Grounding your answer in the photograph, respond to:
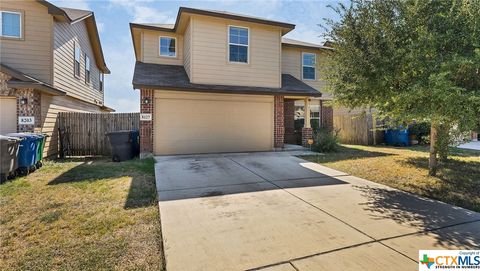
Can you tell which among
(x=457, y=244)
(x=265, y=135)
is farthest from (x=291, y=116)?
(x=457, y=244)

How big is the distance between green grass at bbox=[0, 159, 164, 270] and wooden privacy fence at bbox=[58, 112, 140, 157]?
15.3 ft

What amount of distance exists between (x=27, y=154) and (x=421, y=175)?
429 inches

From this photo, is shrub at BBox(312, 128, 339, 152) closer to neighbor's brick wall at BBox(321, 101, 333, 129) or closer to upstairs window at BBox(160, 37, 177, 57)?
neighbor's brick wall at BBox(321, 101, 333, 129)

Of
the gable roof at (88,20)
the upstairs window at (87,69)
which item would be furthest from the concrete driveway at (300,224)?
the upstairs window at (87,69)

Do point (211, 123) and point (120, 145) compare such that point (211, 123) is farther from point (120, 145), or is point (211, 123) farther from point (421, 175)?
point (421, 175)

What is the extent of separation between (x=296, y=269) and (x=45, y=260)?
9.27 feet

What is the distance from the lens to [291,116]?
583 inches

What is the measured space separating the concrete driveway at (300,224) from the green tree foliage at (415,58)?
76.7 inches

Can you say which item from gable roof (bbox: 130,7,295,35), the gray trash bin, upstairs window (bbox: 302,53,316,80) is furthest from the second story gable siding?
the gray trash bin

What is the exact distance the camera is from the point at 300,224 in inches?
157

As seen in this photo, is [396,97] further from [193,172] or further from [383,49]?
[193,172]

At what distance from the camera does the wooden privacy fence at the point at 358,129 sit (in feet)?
52.0

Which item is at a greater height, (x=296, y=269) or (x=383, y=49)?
(x=383, y=49)

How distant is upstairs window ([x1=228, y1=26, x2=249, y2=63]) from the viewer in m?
11.4
